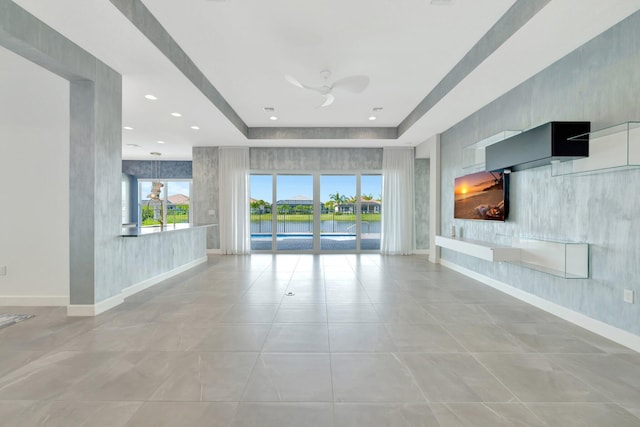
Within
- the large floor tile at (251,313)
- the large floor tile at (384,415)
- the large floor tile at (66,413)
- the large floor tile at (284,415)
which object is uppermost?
the large floor tile at (251,313)

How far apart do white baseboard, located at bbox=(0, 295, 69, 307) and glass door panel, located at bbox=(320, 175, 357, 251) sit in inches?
222

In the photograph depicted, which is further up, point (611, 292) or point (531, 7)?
point (531, 7)

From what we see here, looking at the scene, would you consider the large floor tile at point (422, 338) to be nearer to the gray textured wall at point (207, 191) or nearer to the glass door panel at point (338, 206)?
the glass door panel at point (338, 206)

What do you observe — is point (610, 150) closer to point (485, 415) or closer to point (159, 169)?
point (485, 415)

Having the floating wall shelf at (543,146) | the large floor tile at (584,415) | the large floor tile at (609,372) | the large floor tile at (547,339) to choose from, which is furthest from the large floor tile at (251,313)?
the floating wall shelf at (543,146)

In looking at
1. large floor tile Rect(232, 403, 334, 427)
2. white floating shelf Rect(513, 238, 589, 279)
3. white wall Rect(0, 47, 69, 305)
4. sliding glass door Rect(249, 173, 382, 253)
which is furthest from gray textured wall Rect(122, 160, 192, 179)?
white floating shelf Rect(513, 238, 589, 279)

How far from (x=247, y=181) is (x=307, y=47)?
4748mm

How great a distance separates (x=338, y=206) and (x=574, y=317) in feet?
18.8

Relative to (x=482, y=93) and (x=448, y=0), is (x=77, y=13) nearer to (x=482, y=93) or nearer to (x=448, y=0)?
(x=448, y=0)

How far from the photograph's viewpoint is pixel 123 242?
12.3 ft

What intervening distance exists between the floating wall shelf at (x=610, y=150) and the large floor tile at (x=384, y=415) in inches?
100

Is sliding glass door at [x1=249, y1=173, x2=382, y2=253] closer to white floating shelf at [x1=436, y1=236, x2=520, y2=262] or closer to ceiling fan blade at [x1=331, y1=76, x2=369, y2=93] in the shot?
white floating shelf at [x1=436, y1=236, x2=520, y2=262]

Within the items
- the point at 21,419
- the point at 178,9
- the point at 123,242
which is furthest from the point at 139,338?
→ the point at 178,9

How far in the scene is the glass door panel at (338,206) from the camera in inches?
323
